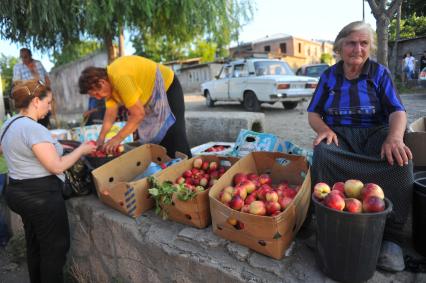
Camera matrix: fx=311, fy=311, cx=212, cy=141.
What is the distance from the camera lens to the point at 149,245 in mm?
2154

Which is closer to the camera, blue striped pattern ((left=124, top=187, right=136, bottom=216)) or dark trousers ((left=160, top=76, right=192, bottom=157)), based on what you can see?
blue striped pattern ((left=124, top=187, right=136, bottom=216))

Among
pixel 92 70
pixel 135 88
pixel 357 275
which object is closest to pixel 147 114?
pixel 135 88

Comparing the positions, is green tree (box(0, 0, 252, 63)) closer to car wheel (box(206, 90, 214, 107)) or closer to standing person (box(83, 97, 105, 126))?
standing person (box(83, 97, 105, 126))

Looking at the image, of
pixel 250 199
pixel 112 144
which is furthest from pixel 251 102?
pixel 250 199

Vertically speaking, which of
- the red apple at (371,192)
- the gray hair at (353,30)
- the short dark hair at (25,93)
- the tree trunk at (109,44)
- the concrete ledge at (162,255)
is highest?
the tree trunk at (109,44)

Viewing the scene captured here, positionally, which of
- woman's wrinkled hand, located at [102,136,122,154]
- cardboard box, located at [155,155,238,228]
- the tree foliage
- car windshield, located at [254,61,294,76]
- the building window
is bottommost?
cardboard box, located at [155,155,238,228]

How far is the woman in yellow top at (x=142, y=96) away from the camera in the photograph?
2705 millimetres

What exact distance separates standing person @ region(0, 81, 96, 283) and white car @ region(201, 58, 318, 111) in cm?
779

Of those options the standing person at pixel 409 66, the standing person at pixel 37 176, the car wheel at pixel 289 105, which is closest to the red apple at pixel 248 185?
the standing person at pixel 37 176

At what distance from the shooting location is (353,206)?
140 cm

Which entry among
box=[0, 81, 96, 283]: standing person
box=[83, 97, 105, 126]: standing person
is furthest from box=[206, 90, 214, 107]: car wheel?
box=[0, 81, 96, 283]: standing person

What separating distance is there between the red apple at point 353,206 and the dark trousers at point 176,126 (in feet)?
6.76

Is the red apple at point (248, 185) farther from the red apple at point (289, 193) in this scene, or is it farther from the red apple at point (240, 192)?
the red apple at point (289, 193)

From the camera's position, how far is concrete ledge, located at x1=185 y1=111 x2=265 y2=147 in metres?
5.03
